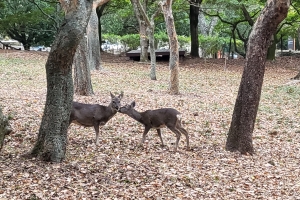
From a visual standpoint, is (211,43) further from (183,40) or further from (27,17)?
(27,17)

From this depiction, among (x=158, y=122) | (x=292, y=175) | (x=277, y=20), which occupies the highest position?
(x=277, y=20)

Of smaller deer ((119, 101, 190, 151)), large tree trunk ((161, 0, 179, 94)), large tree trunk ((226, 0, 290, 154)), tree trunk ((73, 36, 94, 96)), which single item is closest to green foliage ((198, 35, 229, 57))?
large tree trunk ((161, 0, 179, 94))

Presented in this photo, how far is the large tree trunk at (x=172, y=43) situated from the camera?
14625 mm

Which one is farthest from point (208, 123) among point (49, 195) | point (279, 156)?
point (49, 195)

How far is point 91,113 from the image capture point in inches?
329

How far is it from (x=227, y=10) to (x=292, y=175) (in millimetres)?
19536

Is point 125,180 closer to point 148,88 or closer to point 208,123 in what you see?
point 208,123

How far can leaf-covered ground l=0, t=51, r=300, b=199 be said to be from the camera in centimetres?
636

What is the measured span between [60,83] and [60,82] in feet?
0.05

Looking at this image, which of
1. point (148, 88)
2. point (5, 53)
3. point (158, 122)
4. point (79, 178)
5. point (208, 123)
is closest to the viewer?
point (79, 178)

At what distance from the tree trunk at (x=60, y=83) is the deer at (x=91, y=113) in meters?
1.22

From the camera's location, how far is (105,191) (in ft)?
20.4

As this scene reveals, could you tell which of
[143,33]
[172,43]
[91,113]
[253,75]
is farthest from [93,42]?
[253,75]

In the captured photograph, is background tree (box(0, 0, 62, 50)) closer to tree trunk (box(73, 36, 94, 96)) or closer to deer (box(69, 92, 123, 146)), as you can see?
tree trunk (box(73, 36, 94, 96))
